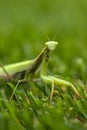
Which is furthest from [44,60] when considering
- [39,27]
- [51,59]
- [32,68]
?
[39,27]

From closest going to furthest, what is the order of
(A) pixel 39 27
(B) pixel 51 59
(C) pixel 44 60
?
(C) pixel 44 60 < (B) pixel 51 59 < (A) pixel 39 27

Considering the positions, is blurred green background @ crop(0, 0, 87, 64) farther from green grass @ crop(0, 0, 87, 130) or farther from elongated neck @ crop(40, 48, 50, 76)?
elongated neck @ crop(40, 48, 50, 76)

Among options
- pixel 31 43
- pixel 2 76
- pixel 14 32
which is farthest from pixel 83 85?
pixel 14 32

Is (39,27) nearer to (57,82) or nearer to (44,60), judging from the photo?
(44,60)

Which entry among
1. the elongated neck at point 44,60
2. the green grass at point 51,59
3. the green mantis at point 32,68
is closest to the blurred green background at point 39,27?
the green grass at point 51,59

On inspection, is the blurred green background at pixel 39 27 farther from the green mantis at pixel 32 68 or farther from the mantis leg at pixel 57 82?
the mantis leg at pixel 57 82

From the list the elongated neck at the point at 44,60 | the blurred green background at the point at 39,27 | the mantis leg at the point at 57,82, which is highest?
the elongated neck at the point at 44,60

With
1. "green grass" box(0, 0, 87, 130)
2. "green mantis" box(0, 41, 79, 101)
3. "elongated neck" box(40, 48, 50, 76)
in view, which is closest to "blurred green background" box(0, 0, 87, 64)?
"green grass" box(0, 0, 87, 130)

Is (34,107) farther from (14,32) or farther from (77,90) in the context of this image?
(14,32)

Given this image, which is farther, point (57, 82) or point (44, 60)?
point (44, 60)
